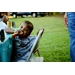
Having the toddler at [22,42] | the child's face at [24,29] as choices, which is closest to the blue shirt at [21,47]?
the toddler at [22,42]

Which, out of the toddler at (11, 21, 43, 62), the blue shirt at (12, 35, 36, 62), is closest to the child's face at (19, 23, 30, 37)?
the toddler at (11, 21, 43, 62)

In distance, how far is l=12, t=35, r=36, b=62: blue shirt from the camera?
2031mm

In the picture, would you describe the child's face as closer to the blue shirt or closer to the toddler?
the toddler

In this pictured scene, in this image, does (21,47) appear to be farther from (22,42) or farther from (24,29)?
(24,29)

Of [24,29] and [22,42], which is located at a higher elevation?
[24,29]

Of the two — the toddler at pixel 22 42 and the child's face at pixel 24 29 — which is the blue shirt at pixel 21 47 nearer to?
the toddler at pixel 22 42

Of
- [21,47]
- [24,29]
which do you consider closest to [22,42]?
[21,47]

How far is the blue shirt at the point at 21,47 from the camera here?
79.9 inches

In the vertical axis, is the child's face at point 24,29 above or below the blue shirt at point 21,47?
above

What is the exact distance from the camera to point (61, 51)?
3027mm

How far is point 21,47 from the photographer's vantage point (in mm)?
2061
